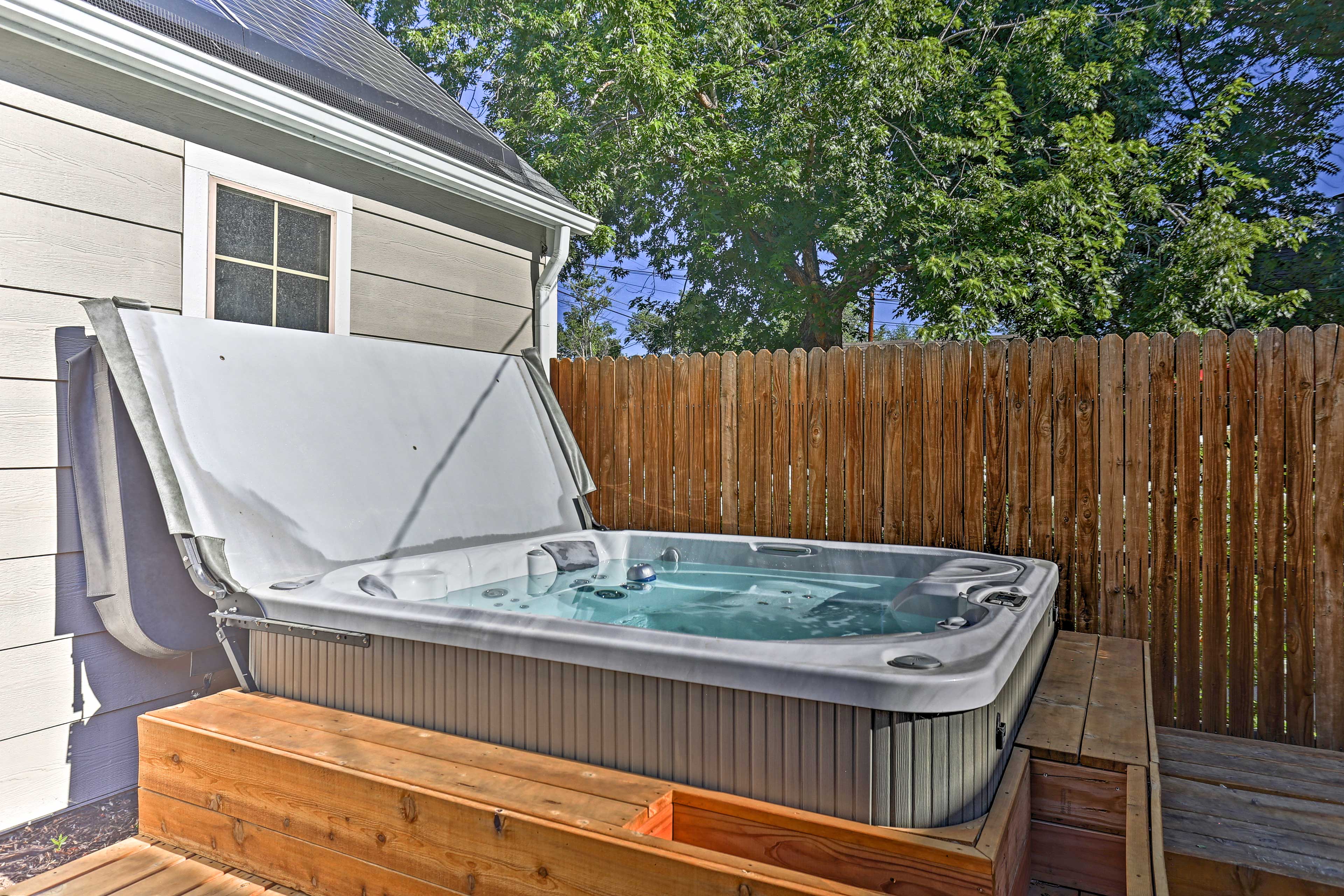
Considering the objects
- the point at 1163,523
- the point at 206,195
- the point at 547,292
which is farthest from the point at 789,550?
the point at 206,195

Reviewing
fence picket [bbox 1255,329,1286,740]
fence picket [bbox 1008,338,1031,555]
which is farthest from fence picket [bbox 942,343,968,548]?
fence picket [bbox 1255,329,1286,740]

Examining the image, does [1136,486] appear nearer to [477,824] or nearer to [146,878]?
[477,824]

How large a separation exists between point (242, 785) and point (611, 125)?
28.7 ft

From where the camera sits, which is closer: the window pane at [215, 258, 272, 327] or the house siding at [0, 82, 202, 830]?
the house siding at [0, 82, 202, 830]

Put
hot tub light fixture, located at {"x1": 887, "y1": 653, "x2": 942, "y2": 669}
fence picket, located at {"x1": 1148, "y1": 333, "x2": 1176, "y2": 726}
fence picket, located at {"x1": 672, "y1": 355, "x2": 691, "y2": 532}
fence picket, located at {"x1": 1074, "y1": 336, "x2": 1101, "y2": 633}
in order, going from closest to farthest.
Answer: hot tub light fixture, located at {"x1": 887, "y1": 653, "x2": 942, "y2": 669} < fence picket, located at {"x1": 1148, "y1": 333, "x2": 1176, "y2": 726} < fence picket, located at {"x1": 1074, "y1": 336, "x2": 1101, "y2": 633} < fence picket, located at {"x1": 672, "y1": 355, "x2": 691, "y2": 532}

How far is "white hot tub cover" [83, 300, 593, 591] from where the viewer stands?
2.40 meters

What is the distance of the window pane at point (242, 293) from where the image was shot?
296 centimetres

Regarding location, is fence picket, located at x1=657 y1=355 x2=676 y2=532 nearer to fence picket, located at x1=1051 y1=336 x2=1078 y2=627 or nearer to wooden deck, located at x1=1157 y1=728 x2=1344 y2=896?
fence picket, located at x1=1051 y1=336 x2=1078 y2=627

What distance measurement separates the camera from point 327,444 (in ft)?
9.74

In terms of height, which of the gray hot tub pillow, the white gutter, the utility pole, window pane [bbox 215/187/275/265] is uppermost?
the utility pole

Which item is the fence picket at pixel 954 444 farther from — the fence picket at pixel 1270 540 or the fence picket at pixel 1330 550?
the fence picket at pixel 1330 550

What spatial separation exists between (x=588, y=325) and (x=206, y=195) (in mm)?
17065

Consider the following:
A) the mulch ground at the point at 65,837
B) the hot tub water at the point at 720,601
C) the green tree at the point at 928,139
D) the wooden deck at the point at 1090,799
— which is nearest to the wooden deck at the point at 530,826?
the wooden deck at the point at 1090,799

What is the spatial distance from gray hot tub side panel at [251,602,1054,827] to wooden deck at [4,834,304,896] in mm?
446
